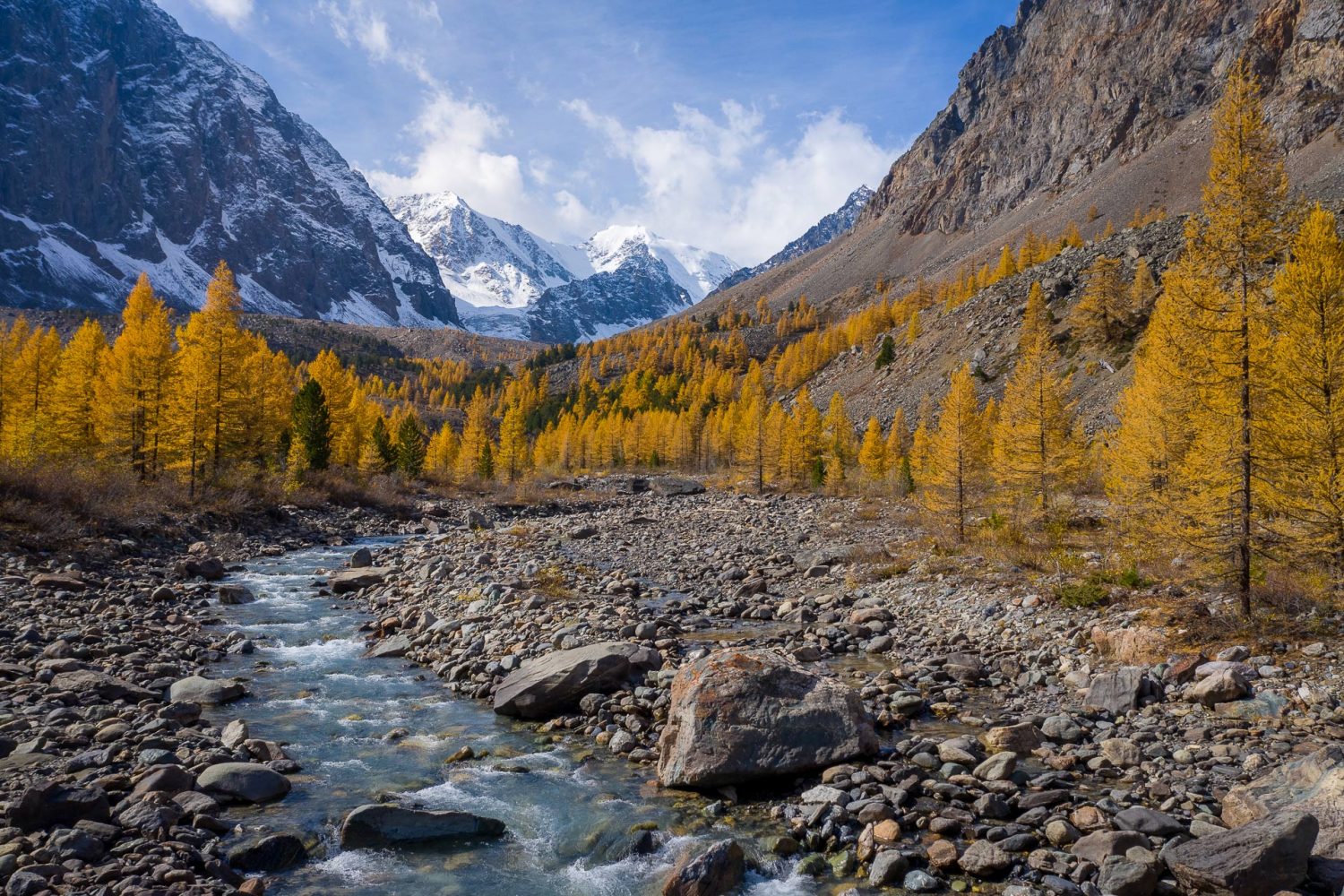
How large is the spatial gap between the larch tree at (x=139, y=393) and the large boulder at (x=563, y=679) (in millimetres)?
33950

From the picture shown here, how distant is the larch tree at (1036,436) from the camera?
31203 millimetres

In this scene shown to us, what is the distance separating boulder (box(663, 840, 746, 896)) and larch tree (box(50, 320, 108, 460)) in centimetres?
4808

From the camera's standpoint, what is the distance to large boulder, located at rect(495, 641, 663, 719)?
1306 cm

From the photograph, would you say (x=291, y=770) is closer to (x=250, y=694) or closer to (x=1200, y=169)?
(x=250, y=694)

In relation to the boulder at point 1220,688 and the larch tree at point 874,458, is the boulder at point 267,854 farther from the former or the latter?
the larch tree at point 874,458

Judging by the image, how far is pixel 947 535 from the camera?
30.3 m

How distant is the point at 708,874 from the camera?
7.89 metres

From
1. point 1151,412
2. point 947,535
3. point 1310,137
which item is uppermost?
point 1310,137

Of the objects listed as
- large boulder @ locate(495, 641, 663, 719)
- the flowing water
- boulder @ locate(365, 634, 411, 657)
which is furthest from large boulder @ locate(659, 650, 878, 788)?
boulder @ locate(365, 634, 411, 657)

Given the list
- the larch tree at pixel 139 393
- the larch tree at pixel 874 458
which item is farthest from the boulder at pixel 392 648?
the larch tree at pixel 874 458

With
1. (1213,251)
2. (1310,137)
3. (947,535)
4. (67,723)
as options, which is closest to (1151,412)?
(947,535)

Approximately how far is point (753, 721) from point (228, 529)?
32364mm

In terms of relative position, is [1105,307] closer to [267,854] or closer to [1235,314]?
[1235,314]

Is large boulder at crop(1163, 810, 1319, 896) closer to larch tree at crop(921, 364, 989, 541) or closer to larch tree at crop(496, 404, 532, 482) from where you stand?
larch tree at crop(921, 364, 989, 541)
